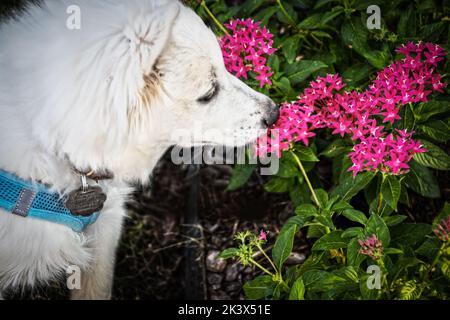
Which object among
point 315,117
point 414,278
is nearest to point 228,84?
point 315,117

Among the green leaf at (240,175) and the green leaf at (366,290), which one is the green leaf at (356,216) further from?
the green leaf at (240,175)

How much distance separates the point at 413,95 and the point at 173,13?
0.90m

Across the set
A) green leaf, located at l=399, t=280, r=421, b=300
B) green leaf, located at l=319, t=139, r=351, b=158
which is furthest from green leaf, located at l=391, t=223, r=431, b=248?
green leaf, located at l=319, t=139, r=351, b=158

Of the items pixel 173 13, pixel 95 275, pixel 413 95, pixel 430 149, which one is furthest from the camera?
pixel 95 275

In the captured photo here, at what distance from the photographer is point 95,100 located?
139cm

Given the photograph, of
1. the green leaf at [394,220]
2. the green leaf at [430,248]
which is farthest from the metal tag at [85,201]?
the green leaf at [430,248]

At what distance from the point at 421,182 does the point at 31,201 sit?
153 cm

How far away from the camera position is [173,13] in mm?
1398

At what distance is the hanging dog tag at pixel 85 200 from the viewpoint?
66.6 inches

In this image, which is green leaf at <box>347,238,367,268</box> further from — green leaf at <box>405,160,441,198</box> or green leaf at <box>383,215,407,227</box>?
green leaf at <box>405,160,441,198</box>

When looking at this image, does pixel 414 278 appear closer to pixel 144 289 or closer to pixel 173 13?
→ pixel 173 13

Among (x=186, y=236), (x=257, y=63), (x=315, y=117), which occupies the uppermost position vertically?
(x=257, y=63)

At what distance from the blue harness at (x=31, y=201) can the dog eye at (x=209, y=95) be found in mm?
638

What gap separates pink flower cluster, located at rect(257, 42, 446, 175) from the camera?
1530mm
